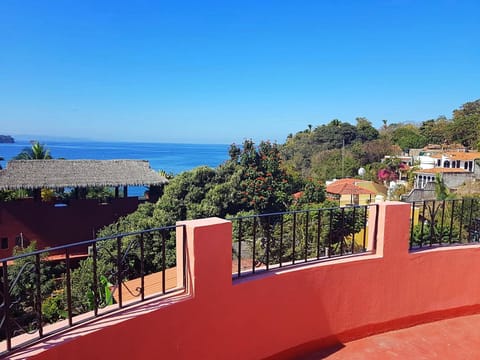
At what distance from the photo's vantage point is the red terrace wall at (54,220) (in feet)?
51.8

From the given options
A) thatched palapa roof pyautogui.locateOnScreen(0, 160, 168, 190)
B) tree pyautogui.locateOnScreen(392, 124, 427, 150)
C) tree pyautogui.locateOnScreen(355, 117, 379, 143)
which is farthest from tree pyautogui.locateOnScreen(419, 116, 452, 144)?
thatched palapa roof pyautogui.locateOnScreen(0, 160, 168, 190)

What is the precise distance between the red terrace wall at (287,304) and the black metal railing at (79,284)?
0.64 feet

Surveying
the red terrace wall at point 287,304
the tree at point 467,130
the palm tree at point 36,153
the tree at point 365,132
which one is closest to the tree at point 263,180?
the red terrace wall at point 287,304

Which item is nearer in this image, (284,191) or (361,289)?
(361,289)

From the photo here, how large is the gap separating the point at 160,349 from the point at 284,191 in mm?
14290

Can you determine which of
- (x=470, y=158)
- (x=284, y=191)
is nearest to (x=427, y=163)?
(x=470, y=158)

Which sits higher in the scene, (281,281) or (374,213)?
(374,213)

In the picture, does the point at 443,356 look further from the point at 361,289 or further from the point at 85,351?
the point at 85,351

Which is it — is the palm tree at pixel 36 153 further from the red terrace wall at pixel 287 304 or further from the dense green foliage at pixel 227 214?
the red terrace wall at pixel 287 304

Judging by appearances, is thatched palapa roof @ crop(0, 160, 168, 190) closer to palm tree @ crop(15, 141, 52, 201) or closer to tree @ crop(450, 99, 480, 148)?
palm tree @ crop(15, 141, 52, 201)

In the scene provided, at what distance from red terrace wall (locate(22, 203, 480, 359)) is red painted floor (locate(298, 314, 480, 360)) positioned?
0.30 ft

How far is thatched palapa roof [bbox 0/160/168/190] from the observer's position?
54.9ft

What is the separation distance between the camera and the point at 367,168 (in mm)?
39062

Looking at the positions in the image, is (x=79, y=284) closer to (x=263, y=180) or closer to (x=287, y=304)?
(x=287, y=304)
